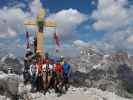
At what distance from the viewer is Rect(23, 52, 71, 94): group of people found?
2373 centimetres

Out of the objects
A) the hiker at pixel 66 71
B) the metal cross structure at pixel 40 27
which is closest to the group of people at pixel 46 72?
the hiker at pixel 66 71

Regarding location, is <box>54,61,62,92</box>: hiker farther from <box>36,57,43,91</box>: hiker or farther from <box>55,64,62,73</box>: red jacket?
<box>36,57,43,91</box>: hiker

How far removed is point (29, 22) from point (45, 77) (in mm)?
4885

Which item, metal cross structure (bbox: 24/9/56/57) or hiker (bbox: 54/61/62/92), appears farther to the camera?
metal cross structure (bbox: 24/9/56/57)

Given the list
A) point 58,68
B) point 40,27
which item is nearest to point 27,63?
point 58,68

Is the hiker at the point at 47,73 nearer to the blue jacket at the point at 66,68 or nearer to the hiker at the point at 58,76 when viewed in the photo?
the hiker at the point at 58,76

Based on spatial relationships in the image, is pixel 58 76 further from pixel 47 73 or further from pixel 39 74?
pixel 39 74

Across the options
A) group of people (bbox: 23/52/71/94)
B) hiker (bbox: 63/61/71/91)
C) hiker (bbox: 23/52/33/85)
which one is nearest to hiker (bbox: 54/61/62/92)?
group of people (bbox: 23/52/71/94)

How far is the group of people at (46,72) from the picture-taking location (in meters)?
23.7

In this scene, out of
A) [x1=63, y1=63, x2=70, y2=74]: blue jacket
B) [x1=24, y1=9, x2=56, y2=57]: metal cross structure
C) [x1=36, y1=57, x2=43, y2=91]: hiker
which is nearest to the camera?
[x1=36, y1=57, x2=43, y2=91]: hiker

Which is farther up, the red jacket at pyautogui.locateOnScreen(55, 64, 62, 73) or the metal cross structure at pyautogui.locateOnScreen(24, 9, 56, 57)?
the metal cross structure at pyautogui.locateOnScreen(24, 9, 56, 57)

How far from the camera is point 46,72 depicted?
2366cm

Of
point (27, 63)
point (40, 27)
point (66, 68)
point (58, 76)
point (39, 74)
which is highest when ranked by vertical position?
point (40, 27)

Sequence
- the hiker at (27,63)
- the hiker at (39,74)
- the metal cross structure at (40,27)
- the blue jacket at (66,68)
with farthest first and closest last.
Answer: the metal cross structure at (40,27) < the hiker at (27,63) < the blue jacket at (66,68) < the hiker at (39,74)
